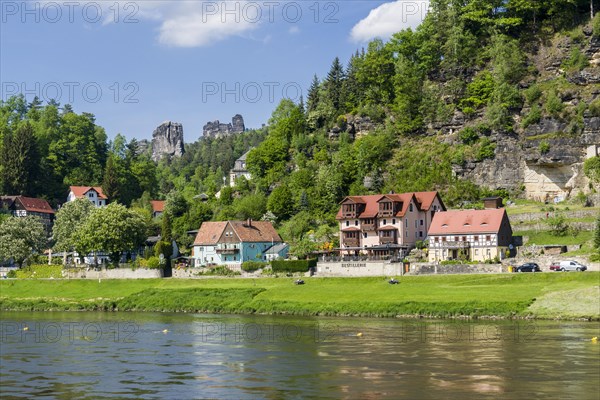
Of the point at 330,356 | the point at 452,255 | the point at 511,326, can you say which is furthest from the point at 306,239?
the point at 330,356

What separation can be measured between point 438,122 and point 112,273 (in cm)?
5933

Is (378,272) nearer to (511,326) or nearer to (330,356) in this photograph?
(511,326)

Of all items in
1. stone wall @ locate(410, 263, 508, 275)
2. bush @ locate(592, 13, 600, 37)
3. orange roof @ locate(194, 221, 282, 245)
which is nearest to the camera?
stone wall @ locate(410, 263, 508, 275)

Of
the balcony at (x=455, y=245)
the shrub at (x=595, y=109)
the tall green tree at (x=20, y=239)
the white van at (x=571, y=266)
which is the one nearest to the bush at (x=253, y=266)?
the balcony at (x=455, y=245)

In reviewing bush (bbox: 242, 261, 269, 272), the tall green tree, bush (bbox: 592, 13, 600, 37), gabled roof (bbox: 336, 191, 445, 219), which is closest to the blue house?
A: gabled roof (bbox: 336, 191, 445, 219)

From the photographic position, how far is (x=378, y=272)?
3647 inches

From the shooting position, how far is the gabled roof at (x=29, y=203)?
515ft

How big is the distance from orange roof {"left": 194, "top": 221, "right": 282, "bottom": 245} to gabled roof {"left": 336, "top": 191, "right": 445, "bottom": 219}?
1151 centimetres

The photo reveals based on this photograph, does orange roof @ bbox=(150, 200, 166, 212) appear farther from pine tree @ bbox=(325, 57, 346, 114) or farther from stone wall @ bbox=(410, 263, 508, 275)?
stone wall @ bbox=(410, 263, 508, 275)

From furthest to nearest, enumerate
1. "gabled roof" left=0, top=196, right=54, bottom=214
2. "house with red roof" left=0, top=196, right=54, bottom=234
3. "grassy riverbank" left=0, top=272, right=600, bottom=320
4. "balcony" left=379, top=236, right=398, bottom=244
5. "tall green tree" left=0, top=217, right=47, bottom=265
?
"gabled roof" left=0, top=196, right=54, bottom=214 < "house with red roof" left=0, top=196, right=54, bottom=234 < "tall green tree" left=0, top=217, right=47, bottom=265 < "balcony" left=379, top=236, right=398, bottom=244 < "grassy riverbank" left=0, top=272, right=600, bottom=320

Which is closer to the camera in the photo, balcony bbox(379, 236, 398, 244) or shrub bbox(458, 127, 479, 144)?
balcony bbox(379, 236, 398, 244)

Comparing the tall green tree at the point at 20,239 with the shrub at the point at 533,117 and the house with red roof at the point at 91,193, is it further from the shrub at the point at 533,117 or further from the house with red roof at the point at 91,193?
the shrub at the point at 533,117

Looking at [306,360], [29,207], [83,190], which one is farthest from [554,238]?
[83,190]

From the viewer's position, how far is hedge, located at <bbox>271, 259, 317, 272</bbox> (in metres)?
97.9
